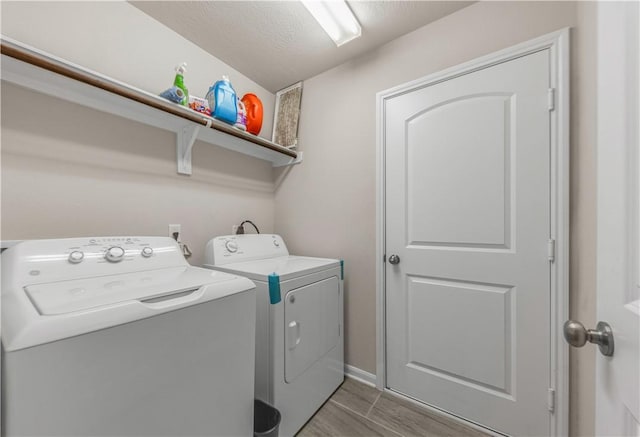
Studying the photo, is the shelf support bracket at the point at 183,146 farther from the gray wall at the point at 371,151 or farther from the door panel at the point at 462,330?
the door panel at the point at 462,330

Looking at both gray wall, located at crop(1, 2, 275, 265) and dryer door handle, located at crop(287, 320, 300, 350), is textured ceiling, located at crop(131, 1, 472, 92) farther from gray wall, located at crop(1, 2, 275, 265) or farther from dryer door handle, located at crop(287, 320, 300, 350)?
dryer door handle, located at crop(287, 320, 300, 350)

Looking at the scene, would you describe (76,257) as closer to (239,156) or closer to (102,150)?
(102,150)

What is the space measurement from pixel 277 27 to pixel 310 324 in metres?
1.89

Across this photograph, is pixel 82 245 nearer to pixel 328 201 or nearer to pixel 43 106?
pixel 43 106

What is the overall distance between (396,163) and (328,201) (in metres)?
0.60

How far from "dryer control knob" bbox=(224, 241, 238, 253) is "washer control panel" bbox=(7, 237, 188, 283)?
347 mm

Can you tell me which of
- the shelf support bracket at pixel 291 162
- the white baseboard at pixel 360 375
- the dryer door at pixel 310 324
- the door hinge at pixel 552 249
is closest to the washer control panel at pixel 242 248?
the dryer door at pixel 310 324

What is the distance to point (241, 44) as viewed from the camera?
1.73 metres

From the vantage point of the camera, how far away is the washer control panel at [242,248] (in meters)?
1.56

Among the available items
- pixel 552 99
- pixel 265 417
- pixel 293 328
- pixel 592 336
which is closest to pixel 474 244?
pixel 552 99

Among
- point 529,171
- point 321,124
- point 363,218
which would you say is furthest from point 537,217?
point 321,124

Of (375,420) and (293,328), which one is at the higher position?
(293,328)

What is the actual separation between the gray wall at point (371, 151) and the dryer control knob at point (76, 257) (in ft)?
4.56

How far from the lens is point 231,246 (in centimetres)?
164
